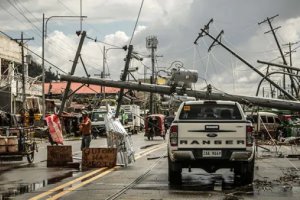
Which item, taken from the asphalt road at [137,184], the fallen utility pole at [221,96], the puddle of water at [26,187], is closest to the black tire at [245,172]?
the asphalt road at [137,184]

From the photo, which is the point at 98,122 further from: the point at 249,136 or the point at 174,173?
the point at 249,136

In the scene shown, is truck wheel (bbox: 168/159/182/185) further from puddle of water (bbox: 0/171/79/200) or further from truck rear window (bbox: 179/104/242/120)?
puddle of water (bbox: 0/171/79/200)

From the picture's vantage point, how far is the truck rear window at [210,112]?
569 inches

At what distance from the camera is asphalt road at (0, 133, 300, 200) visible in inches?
453

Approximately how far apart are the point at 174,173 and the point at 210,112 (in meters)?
1.89

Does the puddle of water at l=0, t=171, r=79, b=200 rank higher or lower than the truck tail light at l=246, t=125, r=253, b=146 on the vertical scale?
lower

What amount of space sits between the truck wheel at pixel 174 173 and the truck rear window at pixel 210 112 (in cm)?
137

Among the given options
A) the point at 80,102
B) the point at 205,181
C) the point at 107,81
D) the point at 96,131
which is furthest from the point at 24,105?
the point at 205,181

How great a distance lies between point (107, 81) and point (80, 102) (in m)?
58.0

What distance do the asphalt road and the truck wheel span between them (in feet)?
0.82

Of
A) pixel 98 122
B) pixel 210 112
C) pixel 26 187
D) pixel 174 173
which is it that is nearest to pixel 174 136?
pixel 174 173

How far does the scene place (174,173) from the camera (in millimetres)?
13820

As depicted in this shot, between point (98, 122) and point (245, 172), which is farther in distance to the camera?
point (98, 122)

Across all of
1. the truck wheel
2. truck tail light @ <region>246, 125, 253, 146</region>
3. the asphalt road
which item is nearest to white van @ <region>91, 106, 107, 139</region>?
the asphalt road
